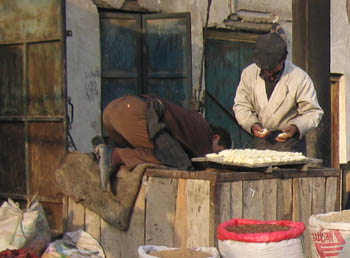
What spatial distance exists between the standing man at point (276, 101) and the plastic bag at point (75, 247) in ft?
4.74

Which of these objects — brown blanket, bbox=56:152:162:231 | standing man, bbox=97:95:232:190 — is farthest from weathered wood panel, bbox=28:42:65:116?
standing man, bbox=97:95:232:190

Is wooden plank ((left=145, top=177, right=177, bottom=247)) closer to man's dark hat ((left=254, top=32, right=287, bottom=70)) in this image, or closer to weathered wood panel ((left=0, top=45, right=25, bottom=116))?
man's dark hat ((left=254, top=32, right=287, bottom=70))

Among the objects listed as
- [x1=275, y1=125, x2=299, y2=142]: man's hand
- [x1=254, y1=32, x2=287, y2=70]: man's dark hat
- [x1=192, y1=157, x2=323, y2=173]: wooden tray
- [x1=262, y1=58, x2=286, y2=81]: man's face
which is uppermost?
[x1=254, y1=32, x2=287, y2=70]: man's dark hat

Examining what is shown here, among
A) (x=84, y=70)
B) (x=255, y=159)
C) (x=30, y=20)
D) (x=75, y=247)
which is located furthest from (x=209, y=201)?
(x=84, y=70)

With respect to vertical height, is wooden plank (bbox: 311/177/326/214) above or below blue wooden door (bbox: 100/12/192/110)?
below

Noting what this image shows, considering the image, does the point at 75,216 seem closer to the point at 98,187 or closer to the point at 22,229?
the point at 98,187

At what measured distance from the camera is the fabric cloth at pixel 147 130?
5.63m

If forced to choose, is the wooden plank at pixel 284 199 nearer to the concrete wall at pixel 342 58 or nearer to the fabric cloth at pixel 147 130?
the fabric cloth at pixel 147 130

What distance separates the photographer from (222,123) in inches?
399

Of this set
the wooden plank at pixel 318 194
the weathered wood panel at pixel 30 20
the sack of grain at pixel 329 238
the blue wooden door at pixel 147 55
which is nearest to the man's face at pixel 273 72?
the wooden plank at pixel 318 194

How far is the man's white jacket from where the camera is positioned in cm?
591

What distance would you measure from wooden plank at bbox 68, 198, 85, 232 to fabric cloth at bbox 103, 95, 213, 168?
591 mm

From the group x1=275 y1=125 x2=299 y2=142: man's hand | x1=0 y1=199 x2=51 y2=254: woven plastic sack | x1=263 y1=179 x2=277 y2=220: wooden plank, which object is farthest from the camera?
x1=275 y1=125 x2=299 y2=142: man's hand

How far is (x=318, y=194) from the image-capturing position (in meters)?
5.62
